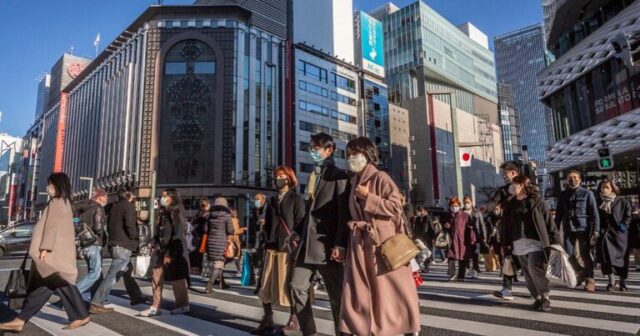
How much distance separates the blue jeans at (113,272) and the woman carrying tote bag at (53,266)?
0.98 metres

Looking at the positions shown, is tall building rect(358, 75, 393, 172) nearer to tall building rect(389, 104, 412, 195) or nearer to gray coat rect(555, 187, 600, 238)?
tall building rect(389, 104, 412, 195)

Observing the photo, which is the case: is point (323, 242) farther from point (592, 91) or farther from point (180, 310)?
point (592, 91)

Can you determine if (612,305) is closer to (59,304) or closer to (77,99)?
(59,304)

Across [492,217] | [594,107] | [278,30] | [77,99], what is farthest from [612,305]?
[77,99]

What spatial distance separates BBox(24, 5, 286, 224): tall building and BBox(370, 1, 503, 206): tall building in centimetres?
2897

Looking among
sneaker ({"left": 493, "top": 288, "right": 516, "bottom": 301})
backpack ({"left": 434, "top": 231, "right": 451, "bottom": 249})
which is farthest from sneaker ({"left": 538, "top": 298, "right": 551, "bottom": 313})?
backpack ({"left": 434, "top": 231, "right": 451, "bottom": 249})

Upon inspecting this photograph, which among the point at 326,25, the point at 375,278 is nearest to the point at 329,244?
the point at 375,278

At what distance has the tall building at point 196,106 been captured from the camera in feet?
149

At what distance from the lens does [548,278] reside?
5.01 metres

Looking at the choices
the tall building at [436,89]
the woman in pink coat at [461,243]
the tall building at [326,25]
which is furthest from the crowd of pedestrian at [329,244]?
the tall building at [326,25]

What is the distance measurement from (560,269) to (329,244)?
10.5ft

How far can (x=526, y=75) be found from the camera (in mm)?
123375

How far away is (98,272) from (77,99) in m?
75.3

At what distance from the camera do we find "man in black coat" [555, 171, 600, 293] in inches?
253
